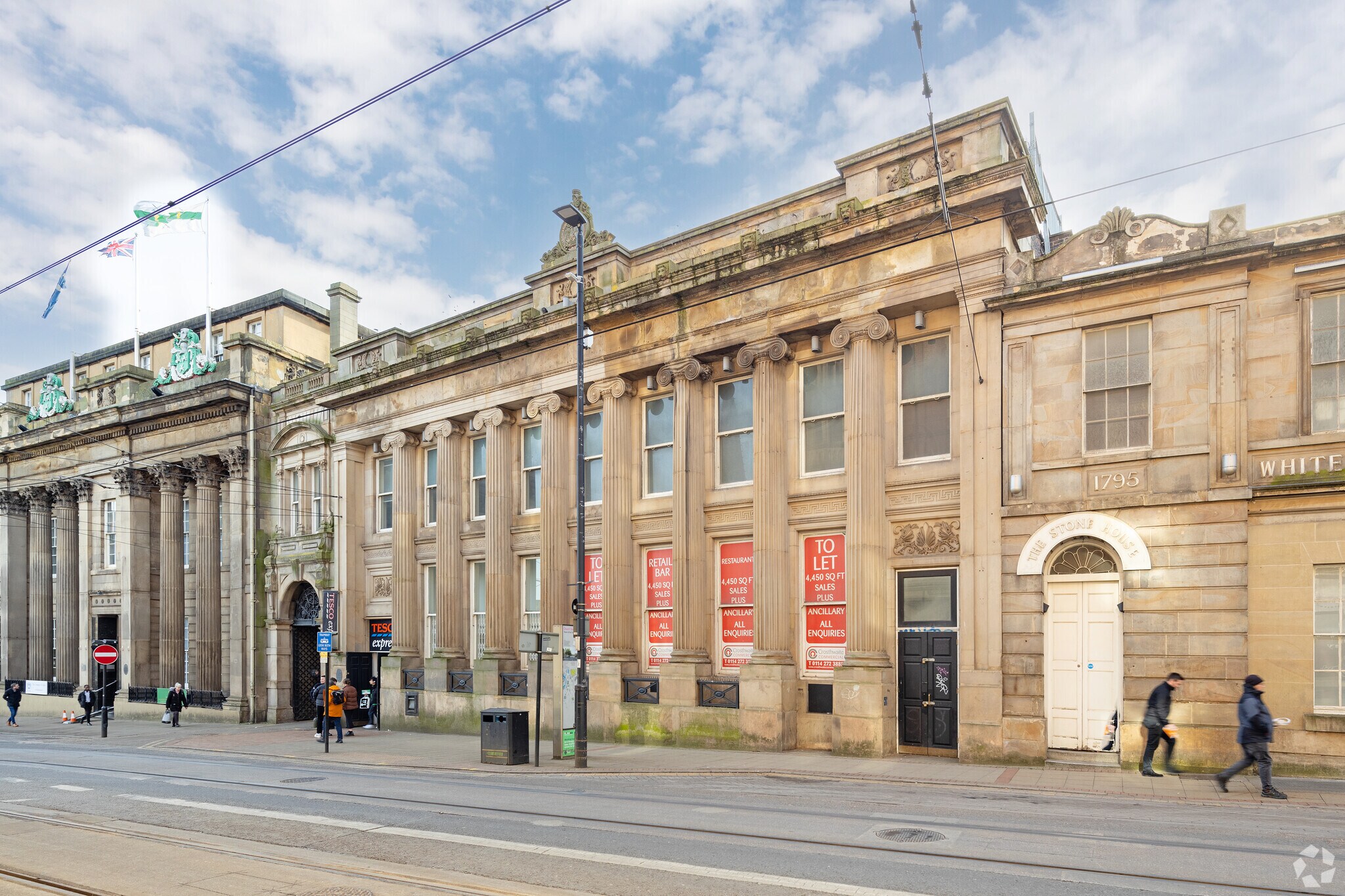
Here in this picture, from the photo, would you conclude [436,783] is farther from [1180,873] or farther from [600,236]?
[600,236]

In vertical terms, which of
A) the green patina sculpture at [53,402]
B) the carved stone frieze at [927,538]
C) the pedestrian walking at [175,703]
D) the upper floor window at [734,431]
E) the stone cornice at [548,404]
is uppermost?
the green patina sculpture at [53,402]

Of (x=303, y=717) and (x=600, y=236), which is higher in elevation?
(x=600, y=236)

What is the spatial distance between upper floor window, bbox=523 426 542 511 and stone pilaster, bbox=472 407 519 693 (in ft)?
1.15

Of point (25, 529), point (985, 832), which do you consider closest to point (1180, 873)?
point (985, 832)

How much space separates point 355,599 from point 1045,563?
69.1 ft

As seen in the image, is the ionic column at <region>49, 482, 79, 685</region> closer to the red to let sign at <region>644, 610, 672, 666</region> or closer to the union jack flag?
the union jack flag

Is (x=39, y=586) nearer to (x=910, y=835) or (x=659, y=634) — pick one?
(x=659, y=634)

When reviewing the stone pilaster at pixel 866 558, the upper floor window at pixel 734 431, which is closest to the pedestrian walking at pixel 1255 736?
the stone pilaster at pixel 866 558

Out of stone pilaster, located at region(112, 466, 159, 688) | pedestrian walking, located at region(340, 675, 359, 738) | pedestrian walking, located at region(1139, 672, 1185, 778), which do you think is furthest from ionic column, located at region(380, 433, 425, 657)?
pedestrian walking, located at region(1139, 672, 1185, 778)

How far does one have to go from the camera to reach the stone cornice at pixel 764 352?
1975 centimetres

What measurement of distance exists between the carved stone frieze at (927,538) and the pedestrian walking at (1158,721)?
162 inches

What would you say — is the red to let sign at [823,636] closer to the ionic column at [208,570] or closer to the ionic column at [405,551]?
the ionic column at [405,551]

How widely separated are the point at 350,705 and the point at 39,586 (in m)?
24.2

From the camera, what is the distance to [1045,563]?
52.5ft
